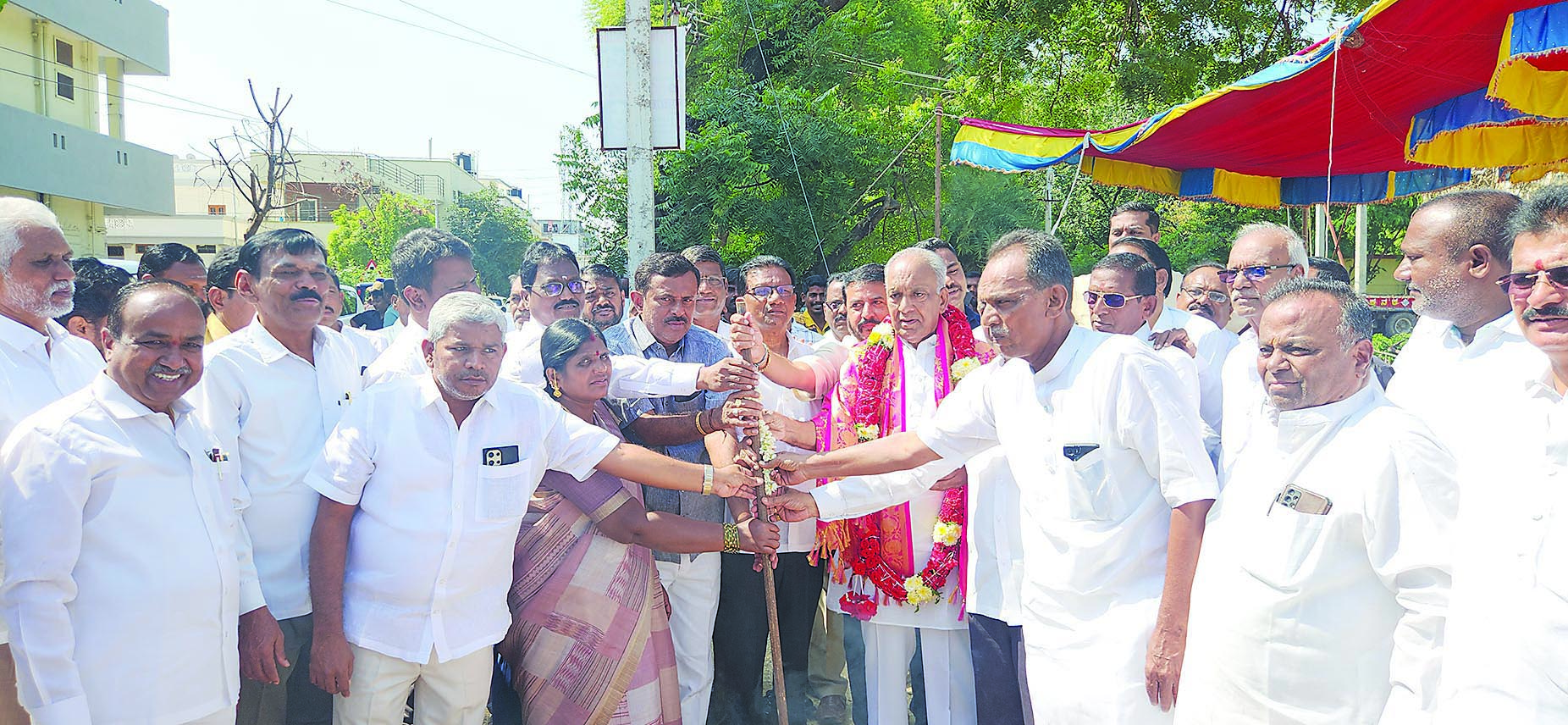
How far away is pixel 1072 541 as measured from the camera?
3324 mm

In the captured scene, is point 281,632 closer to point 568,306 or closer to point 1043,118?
point 568,306

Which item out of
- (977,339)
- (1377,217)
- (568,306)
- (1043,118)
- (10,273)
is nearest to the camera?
(10,273)

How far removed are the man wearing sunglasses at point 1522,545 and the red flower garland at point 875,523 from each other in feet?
7.22

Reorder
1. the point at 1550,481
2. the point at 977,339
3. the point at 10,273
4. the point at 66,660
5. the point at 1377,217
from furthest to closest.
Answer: the point at 1377,217 → the point at 977,339 → the point at 10,273 → the point at 66,660 → the point at 1550,481

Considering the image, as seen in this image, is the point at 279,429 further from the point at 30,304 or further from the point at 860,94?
the point at 860,94

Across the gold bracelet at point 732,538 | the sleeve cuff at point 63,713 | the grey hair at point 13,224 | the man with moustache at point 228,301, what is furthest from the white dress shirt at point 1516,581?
the man with moustache at point 228,301

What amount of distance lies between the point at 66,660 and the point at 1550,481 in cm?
376

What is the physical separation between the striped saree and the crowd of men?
7cm

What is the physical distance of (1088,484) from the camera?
3301 millimetres

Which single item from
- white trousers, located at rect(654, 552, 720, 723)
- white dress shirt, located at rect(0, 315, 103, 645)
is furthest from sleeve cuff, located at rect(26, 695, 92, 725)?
white trousers, located at rect(654, 552, 720, 723)

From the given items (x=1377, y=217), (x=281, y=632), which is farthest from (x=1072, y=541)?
(x=1377, y=217)

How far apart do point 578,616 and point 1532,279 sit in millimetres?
3328

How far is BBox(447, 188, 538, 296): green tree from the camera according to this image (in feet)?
147

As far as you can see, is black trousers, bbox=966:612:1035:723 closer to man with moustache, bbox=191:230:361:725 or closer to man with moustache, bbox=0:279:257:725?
man with moustache, bbox=191:230:361:725
